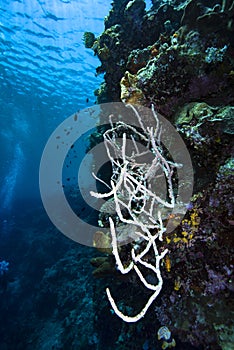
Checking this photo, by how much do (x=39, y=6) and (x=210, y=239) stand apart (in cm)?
1427

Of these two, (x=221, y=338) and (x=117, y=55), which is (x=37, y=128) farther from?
(x=221, y=338)

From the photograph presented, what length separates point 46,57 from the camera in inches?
640

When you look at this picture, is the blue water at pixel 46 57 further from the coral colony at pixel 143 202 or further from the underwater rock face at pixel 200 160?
the coral colony at pixel 143 202

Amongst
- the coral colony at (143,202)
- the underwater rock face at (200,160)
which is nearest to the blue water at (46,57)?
the underwater rock face at (200,160)

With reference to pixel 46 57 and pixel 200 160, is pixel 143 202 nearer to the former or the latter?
pixel 200 160

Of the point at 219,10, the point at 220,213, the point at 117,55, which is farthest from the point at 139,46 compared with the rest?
the point at 220,213

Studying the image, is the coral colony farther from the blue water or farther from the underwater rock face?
the blue water

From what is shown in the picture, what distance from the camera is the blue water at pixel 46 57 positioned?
38.5ft

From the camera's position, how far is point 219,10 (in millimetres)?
3701

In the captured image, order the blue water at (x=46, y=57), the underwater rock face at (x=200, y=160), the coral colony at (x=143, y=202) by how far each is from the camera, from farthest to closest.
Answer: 1. the blue water at (x=46, y=57)
2. the underwater rock face at (x=200, y=160)
3. the coral colony at (x=143, y=202)

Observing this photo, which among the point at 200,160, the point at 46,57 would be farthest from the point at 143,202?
the point at 46,57

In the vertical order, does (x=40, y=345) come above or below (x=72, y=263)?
below

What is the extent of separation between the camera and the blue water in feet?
38.5

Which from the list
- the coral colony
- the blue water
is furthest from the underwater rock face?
the blue water
